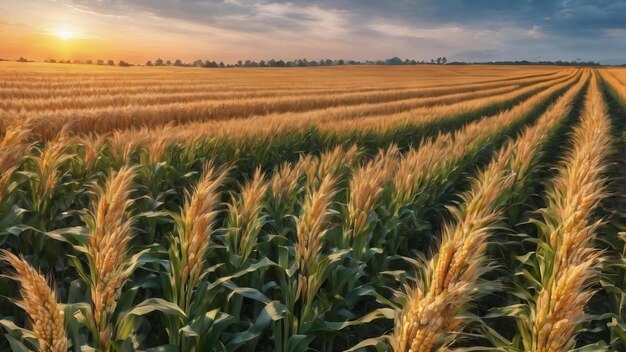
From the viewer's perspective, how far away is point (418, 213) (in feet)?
17.5

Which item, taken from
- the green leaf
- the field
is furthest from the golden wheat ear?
the green leaf

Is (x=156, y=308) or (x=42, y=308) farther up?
(x=42, y=308)

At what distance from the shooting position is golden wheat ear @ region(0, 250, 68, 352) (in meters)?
1.50

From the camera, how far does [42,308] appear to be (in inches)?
59.7

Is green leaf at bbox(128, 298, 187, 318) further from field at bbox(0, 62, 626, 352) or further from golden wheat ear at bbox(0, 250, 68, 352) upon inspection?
golden wheat ear at bbox(0, 250, 68, 352)

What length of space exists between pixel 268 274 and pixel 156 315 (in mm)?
902

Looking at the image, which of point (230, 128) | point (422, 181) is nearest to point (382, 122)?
point (230, 128)

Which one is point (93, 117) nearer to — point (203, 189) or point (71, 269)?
point (71, 269)

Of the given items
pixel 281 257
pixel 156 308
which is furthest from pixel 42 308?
pixel 281 257

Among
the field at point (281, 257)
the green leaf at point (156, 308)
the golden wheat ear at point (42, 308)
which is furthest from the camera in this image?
the green leaf at point (156, 308)

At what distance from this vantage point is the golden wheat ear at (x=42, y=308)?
1.50 m

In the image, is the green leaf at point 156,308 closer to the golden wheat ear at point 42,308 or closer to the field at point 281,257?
the field at point 281,257

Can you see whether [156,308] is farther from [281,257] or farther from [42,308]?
[281,257]

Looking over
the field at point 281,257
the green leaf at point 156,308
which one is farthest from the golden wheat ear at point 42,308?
the green leaf at point 156,308
